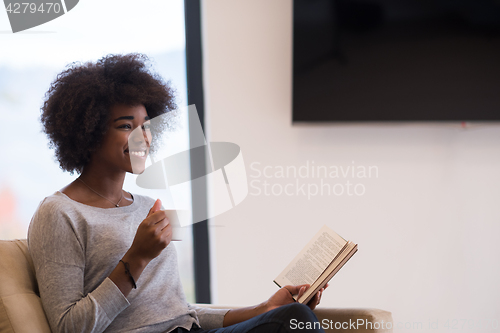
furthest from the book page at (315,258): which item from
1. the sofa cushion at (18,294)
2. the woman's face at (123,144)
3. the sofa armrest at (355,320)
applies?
the sofa cushion at (18,294)

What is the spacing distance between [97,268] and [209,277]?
0.96 meters

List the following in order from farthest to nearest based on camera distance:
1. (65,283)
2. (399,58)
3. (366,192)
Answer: (366,192)
(399,58)
(65,283)

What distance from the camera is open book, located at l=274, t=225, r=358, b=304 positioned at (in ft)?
3.45

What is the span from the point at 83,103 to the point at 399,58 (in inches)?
49.0

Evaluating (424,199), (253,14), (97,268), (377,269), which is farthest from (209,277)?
(253,14)

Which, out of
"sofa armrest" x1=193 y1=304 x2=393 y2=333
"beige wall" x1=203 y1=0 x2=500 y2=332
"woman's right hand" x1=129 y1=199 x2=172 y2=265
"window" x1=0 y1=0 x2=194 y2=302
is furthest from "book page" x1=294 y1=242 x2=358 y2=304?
"window" x1=0 y1=0 x2=194 y2=302

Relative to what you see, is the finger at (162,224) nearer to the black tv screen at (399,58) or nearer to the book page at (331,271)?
the book page at (331,271)

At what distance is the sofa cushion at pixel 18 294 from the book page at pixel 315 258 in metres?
0.65

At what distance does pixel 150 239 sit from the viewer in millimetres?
966

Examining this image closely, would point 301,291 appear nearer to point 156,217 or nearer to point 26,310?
point 156,217

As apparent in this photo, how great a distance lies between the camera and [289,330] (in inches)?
35.1

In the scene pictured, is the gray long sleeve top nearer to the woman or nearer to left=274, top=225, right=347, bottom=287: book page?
the woman

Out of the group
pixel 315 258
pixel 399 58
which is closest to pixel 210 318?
pixel 315 258

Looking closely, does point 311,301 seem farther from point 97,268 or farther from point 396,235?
point 396,235
